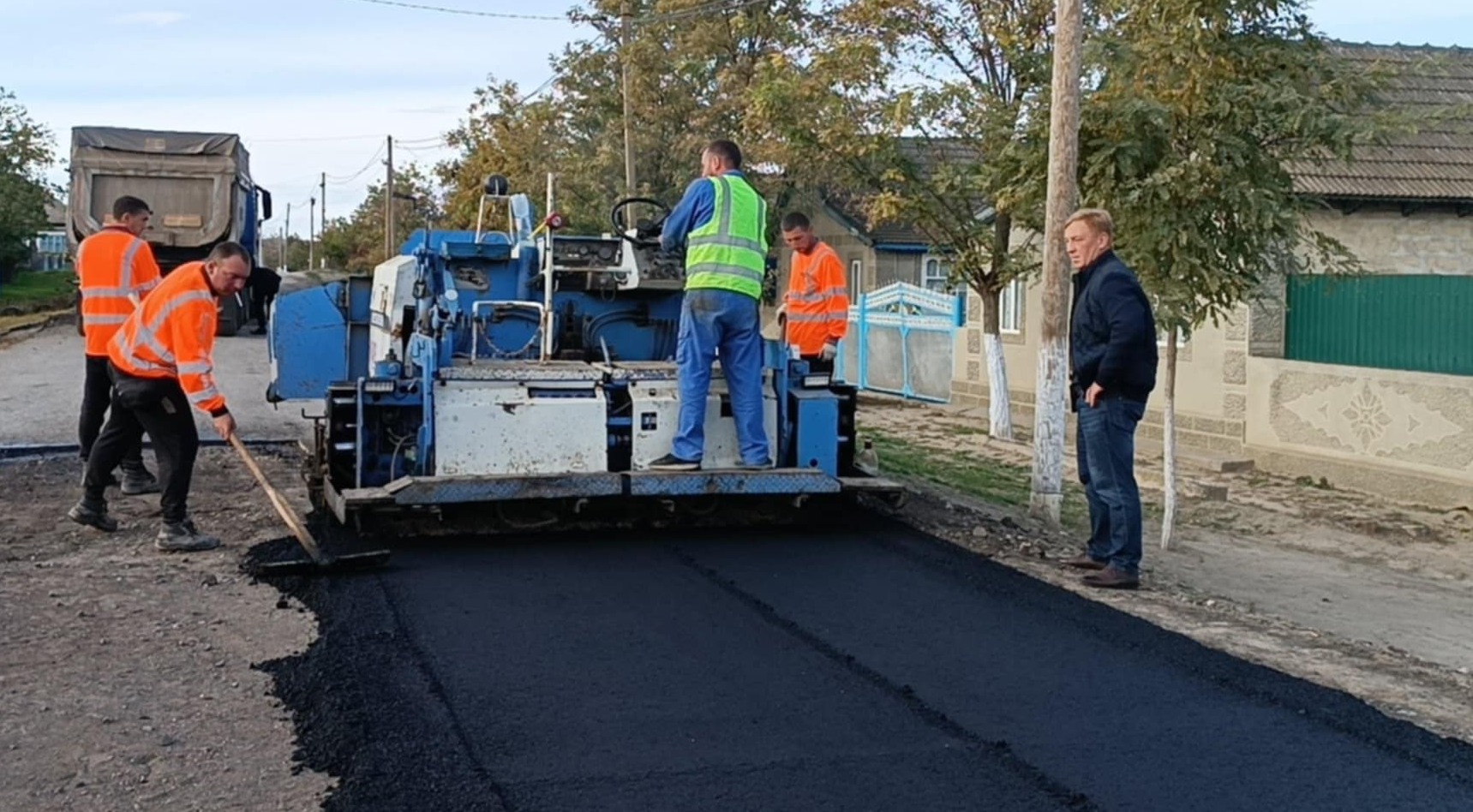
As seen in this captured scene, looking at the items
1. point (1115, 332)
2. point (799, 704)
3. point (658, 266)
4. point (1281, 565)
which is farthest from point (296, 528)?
point (1281, 565)

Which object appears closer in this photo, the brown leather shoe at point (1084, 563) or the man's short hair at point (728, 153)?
the brown leather shoe at point (1084, 563)

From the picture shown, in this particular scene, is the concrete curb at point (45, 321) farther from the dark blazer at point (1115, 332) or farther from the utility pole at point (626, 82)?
the dark blazer at point (1115, 332)

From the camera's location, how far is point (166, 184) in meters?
23.2

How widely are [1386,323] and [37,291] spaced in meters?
39.5

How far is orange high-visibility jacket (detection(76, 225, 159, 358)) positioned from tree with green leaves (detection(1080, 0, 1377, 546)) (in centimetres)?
577

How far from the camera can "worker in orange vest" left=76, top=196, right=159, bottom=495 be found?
30.4 feet

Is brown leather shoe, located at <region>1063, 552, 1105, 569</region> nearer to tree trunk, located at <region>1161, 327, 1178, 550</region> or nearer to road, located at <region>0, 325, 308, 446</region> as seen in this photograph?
tree trunk, located at <region>1161, 327, 1178, 550</region>

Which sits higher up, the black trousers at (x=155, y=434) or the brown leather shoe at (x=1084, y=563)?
the black trousers at (x=155, y=434)

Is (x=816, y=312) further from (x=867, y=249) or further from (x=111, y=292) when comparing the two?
(x=867, y=249)

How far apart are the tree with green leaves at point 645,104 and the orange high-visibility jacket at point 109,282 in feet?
44.4

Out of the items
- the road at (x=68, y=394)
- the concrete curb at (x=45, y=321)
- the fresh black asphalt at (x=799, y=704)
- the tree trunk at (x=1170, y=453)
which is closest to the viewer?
the fresh black asphalt at (x=799, y=704)

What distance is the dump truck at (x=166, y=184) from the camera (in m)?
22.7


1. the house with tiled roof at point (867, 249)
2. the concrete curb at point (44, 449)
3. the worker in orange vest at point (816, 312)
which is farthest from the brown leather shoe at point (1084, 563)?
the house with tiled roof at point (867, 249)

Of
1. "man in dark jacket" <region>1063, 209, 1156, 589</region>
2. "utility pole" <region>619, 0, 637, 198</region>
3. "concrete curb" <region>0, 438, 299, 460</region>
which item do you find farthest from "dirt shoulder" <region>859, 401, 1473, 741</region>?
"utility pole" <region>619, 0, 637, 198</region>
